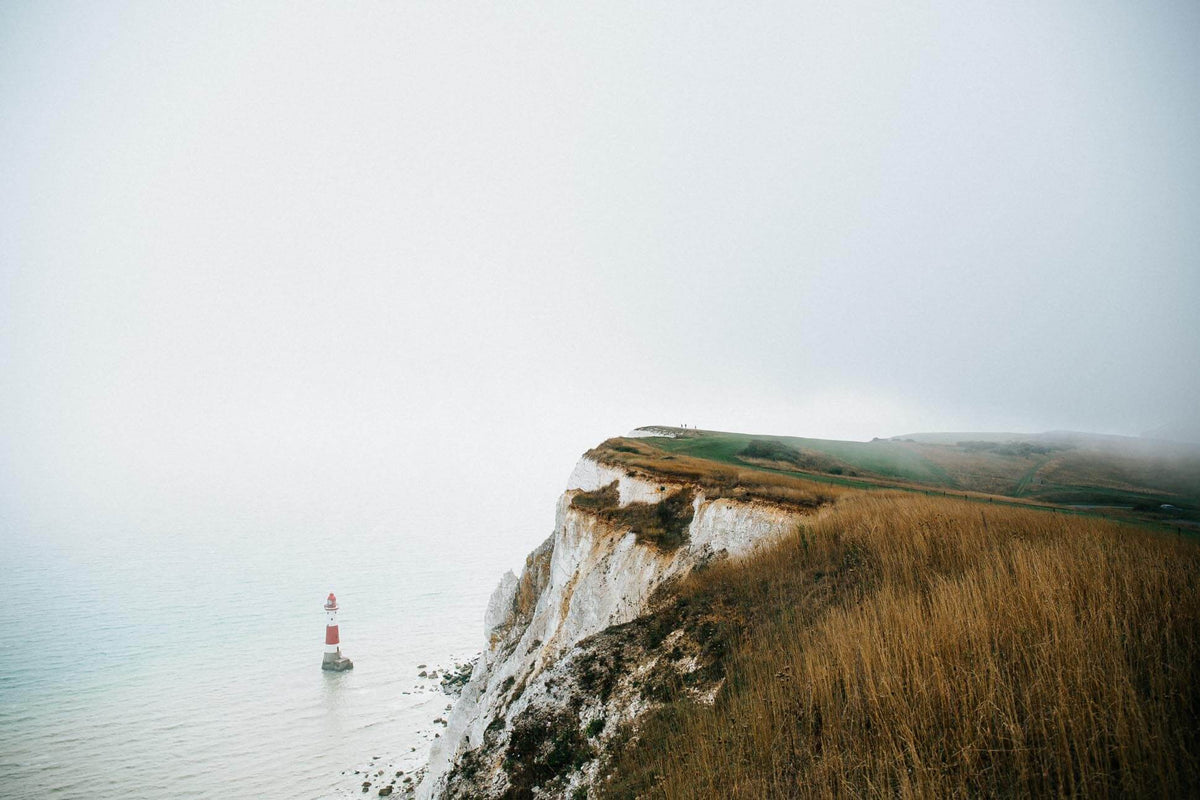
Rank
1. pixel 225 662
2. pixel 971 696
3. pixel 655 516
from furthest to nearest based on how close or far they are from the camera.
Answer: pixel 225 662, pixel 655 516, pixel 971 696

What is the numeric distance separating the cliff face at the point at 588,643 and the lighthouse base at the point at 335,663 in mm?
12000

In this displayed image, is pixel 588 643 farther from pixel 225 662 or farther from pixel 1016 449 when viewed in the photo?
pixel 225 662

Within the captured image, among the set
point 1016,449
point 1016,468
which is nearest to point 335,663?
point 1016,468

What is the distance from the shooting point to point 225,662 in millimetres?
36375

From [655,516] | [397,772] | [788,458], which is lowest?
[397,772]

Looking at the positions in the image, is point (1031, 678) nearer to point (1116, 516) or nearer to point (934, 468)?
point (1116, 516)

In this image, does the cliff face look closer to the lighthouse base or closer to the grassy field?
the grassy field

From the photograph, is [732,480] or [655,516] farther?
[655,516]

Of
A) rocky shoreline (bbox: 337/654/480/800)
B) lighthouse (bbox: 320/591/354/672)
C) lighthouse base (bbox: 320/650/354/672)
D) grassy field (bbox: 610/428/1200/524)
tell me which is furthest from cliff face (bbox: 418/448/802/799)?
lighthouse (bbox: 320/591/354/672)

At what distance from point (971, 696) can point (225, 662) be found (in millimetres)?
48501

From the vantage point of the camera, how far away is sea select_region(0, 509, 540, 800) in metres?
24.2

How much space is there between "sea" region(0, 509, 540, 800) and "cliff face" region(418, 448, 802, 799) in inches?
332

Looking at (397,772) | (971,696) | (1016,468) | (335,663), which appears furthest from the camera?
(335,663)

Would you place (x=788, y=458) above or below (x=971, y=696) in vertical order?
above
